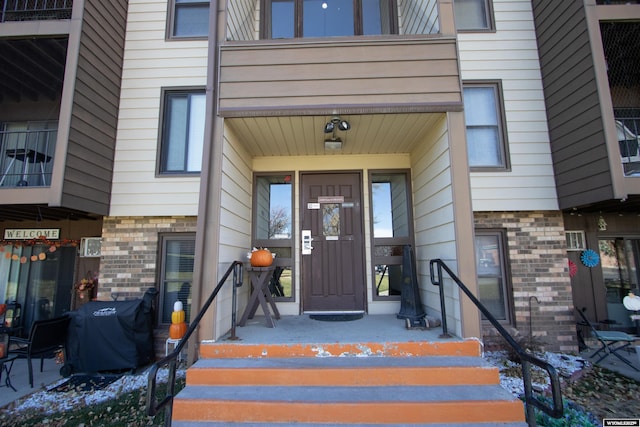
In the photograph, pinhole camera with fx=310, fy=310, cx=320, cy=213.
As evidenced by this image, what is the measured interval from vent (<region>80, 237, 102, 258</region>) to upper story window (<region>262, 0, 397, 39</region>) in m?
4.66

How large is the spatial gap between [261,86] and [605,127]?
14.5 feet

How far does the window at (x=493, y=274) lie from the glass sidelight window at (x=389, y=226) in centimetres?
126

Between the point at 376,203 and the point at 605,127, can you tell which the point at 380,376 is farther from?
the point at 605,127

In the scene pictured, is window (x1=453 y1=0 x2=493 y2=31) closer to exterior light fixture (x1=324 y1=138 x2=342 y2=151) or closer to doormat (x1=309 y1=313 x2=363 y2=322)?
exterior light fixture (x1=324 y1=138 x2=342 y2=151)

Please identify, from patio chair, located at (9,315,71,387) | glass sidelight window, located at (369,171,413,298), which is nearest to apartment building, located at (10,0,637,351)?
glass sidelight window, located at (369,171,413,298)

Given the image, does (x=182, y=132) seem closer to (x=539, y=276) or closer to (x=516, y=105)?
(x=516, y=105)

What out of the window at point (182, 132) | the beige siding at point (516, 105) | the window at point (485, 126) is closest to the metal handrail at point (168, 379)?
the window at point (182, 132)

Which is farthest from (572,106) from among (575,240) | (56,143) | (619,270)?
(56,143)

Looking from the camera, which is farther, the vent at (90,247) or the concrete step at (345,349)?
the vent at (90,247)

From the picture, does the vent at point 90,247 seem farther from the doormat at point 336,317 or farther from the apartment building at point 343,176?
the doormat at point 336,317

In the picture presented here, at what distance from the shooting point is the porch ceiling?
3779 millimetres

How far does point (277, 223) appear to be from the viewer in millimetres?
5004

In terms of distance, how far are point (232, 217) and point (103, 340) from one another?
249cm

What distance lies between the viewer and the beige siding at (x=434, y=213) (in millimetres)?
3504
